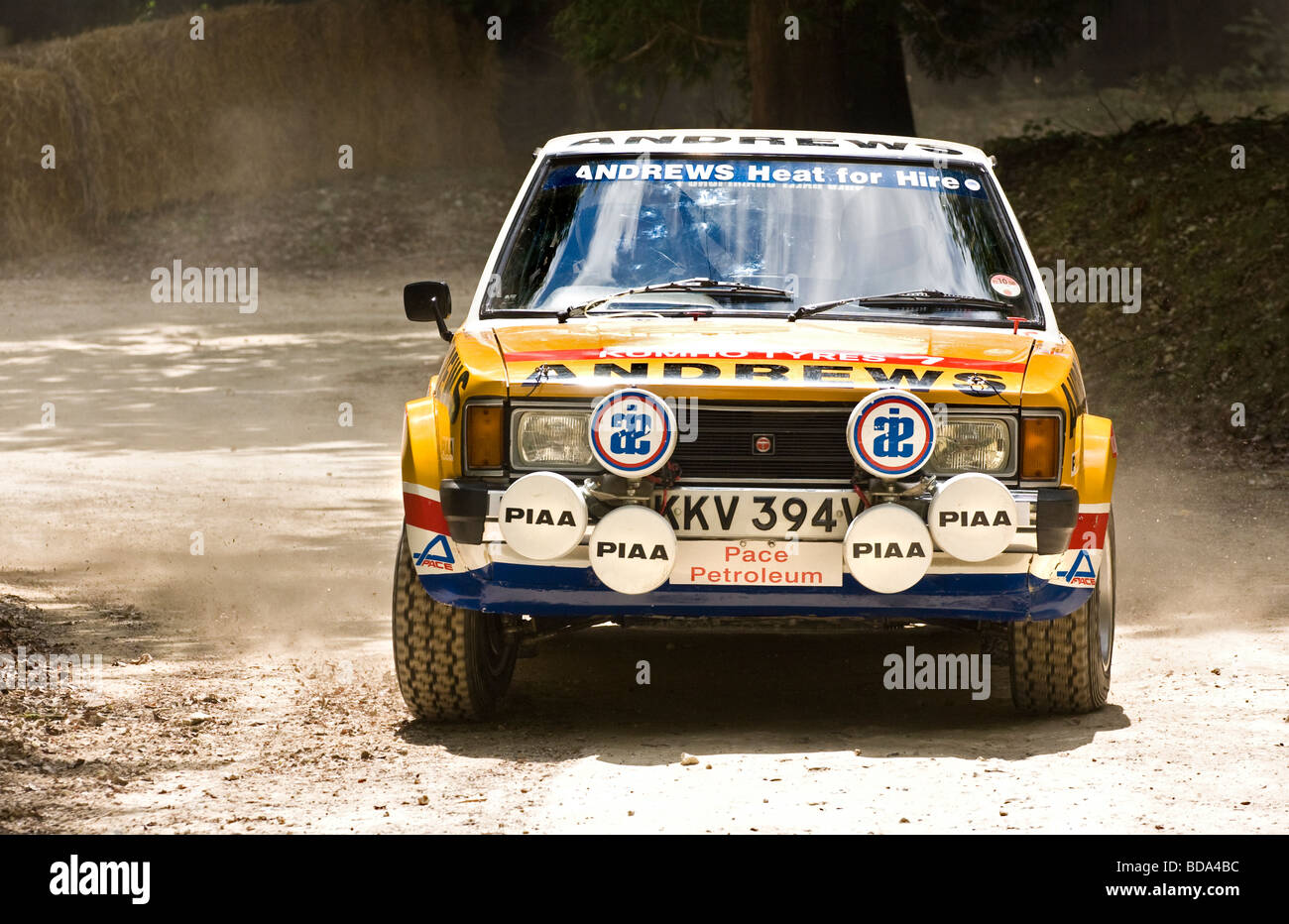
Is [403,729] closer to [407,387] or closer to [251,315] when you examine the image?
[407,387]

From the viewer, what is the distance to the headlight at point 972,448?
18.9 feet

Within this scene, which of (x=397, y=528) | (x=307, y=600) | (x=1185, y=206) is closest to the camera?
(x=307, y=600)

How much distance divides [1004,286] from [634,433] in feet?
5.61

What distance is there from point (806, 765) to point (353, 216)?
2442 centimetres

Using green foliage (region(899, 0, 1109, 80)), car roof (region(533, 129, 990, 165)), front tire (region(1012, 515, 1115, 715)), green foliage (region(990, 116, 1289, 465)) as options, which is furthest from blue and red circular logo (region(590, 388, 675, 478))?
green foliage (region(899, 0, 1109, 80))

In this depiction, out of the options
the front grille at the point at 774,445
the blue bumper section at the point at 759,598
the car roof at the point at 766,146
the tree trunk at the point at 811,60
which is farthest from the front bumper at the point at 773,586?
the tree trunk at the point at 811,60

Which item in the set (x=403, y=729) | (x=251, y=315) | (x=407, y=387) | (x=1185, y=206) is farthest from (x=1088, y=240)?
(x=403, y=729)

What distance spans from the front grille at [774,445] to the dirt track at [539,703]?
0.87m

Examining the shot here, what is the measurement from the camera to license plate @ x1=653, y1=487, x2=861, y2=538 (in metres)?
5.68

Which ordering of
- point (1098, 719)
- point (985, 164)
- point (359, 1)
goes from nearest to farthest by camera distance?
point (1098, 719)
point (985, 164)
point (359, 1)

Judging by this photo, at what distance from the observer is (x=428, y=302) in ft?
22.6

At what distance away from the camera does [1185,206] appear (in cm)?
1684

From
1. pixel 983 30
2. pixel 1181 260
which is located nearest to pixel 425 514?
pixel 1181 260

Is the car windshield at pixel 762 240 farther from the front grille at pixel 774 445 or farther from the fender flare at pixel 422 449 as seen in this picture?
the front grille at pixel 774 445
